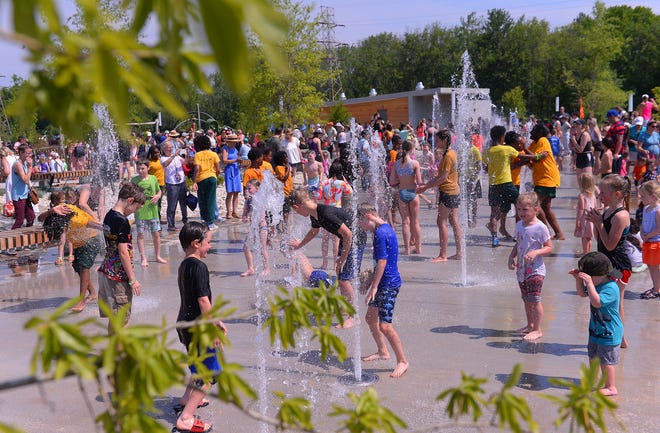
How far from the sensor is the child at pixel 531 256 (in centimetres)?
630

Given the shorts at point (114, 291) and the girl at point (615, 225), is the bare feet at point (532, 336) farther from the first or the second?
the shorts at point (114, 291)

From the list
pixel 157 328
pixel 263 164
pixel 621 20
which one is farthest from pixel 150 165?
pixel 621 20

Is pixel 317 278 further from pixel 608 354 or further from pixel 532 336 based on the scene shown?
pixel 608 354

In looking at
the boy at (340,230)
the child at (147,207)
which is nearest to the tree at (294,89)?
the child at (147,207)

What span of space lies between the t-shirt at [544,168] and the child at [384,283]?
5.82 meters

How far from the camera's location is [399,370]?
224 inches

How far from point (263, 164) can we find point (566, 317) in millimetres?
5079

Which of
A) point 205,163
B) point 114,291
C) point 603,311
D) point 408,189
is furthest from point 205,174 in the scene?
point 603,311

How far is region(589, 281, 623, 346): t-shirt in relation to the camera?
5.00 m

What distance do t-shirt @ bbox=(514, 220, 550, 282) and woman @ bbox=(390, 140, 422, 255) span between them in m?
3.71

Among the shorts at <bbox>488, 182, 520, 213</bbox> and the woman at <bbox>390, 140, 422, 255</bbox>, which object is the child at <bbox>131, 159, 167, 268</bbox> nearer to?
the woman at <bbox>390, 140, 422, 255</bbox>

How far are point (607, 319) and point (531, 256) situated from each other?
1270 mm

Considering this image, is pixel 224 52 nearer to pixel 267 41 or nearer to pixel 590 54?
pixel 267 41

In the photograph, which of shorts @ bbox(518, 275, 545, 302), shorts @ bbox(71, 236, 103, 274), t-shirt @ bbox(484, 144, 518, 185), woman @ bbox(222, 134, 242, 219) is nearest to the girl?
shorts @ bbox(518, 275, 545, 302)
